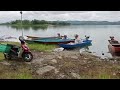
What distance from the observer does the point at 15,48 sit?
8781 mm

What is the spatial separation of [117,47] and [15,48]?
739cm

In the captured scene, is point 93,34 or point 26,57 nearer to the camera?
point 26,57

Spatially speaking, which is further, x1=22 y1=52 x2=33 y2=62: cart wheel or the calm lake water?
the calm lake water

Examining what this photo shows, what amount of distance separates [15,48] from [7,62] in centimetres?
70

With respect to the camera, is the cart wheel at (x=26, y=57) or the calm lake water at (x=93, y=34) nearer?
the cart wheel at (x=26, y=57)

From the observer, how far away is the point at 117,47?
14219 mm
